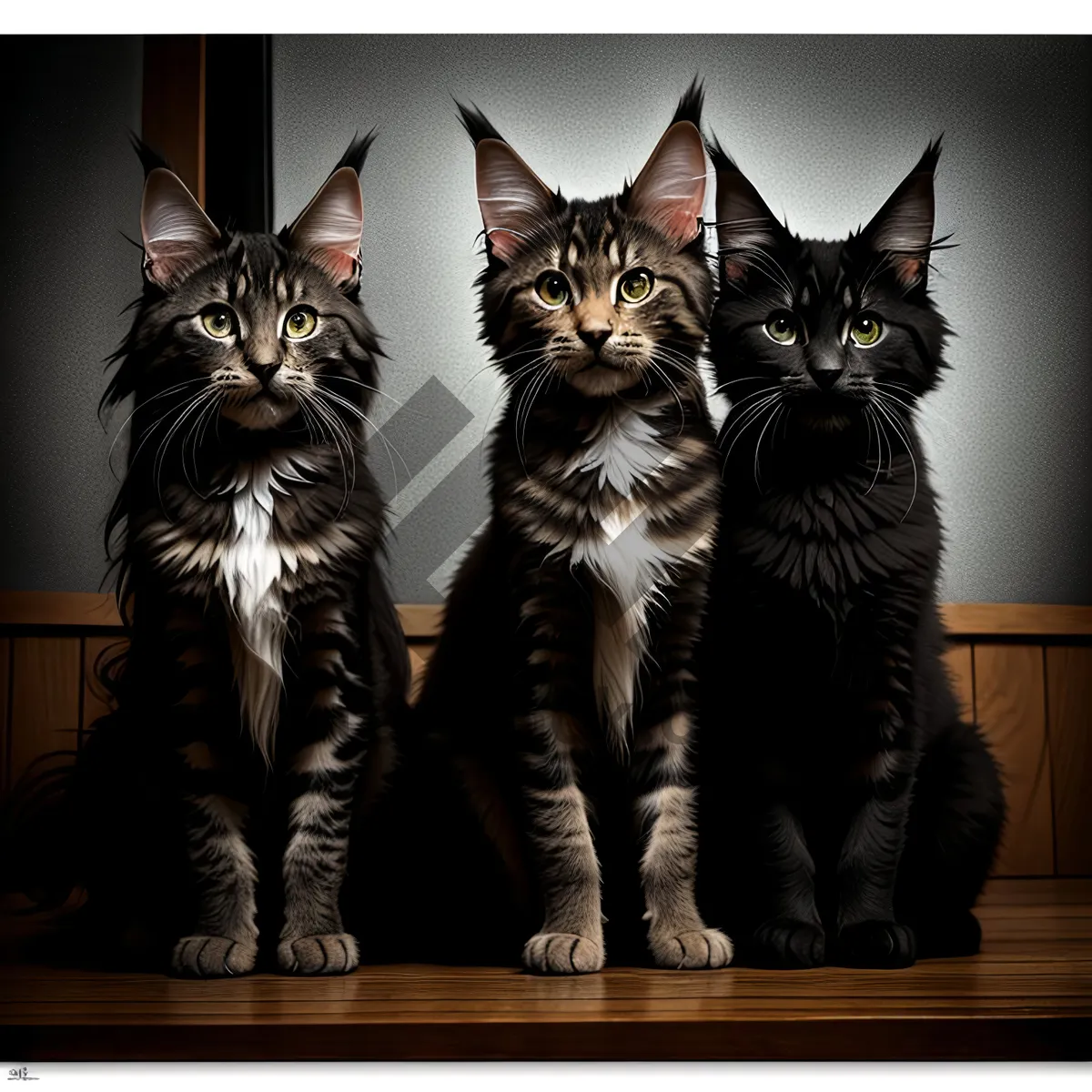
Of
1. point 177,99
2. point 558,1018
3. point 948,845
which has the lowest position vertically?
point 558,1018

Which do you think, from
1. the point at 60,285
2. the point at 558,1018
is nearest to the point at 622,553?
the point at 558,1018

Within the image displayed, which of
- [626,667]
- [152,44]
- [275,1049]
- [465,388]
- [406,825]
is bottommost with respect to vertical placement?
[275,1049]

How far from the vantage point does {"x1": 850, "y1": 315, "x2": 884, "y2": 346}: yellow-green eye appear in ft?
4.85

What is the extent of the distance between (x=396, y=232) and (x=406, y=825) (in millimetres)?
813

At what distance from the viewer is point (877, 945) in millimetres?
1346

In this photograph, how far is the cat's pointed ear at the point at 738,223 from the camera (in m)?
1.53

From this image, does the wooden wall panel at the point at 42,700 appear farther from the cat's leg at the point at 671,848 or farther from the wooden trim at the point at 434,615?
the cat's leg at the point at 671,848

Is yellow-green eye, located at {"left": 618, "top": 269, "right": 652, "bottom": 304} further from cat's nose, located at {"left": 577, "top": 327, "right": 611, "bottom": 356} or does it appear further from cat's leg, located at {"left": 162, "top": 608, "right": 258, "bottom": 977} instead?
cat's leg, located at {"left": 162, "top": 608, "right": 258, "bottom": 977}

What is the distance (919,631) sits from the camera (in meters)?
1.45

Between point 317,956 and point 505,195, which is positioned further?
point 505,195

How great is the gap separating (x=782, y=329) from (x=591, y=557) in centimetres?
40

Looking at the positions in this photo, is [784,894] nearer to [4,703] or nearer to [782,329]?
[782,329]
